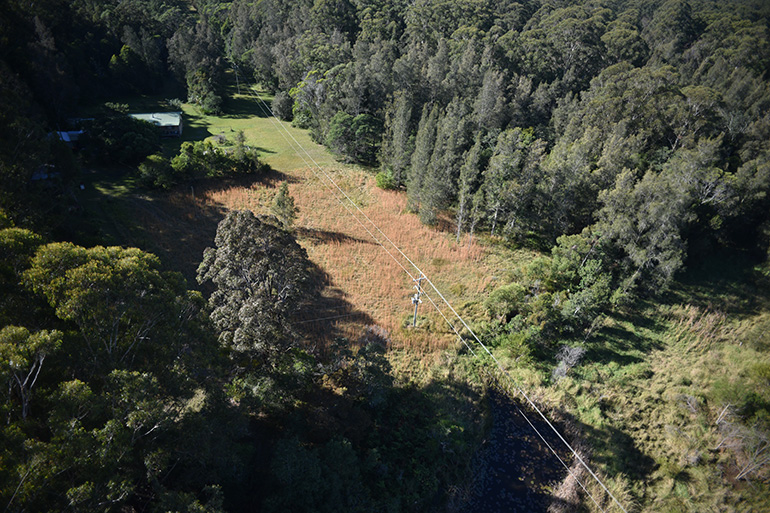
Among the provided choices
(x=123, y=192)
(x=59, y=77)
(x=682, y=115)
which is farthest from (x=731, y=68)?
(x=59, y=77)

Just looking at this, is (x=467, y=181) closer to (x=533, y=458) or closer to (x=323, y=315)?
(x=323, y=315)

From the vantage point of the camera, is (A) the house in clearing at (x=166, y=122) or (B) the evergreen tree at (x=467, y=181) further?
(A) the house in clearing at (x=166, y=122)

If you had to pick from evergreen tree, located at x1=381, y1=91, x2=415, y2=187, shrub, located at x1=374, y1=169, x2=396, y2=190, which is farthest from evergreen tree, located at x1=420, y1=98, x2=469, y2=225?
shrub, located at x1=374, y1=169, x2=396, y2=190

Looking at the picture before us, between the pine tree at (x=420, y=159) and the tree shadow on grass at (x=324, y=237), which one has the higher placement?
the pine tree at (x=420, y=159)

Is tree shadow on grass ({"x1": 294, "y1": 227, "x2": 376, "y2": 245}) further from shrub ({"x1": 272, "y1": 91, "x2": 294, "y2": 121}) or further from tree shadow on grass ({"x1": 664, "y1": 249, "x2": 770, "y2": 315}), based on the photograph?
shrub ({"x1": 272, "y1": 91, "x2": 294, "y2": 121})

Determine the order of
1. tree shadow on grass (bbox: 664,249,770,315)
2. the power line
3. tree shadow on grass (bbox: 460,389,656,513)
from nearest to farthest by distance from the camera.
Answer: the power line, tree shadow on grass (bbox: 460,389,656,513), tree shadow on grass (bbox: 664,249,770,315)

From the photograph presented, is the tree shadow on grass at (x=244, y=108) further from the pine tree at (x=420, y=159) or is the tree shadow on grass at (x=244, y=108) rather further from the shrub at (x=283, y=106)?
the pine tree at (x=420, y=159)

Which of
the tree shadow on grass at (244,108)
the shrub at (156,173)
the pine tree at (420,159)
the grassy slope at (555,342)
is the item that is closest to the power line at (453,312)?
the grassy slope at (555,342)

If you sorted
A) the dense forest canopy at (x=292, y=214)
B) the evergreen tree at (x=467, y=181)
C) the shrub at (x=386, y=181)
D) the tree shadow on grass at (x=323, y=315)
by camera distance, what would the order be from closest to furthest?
the dense forest canopy at (x=292, y=214) → the tree shadow on grass at (x=323, y=315) → the evergreen tree at (x=467, y=181) → the shrub at (x=386, y=181)
